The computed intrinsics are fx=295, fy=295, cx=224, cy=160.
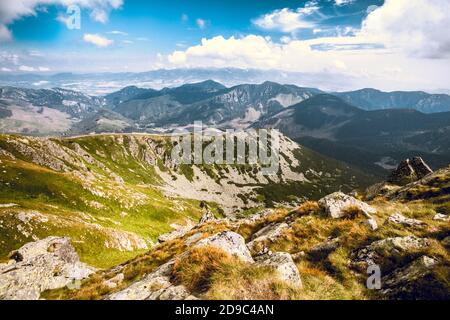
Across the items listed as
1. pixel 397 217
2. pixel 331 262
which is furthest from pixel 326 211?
pixel 331 262

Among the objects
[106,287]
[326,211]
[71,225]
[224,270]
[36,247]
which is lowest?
[71,225]

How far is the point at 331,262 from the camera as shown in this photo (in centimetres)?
1545

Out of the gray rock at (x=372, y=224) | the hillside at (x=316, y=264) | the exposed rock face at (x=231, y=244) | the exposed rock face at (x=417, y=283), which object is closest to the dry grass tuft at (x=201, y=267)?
the hillside at (x=316, y=264)

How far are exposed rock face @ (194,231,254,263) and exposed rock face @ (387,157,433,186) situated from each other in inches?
2134

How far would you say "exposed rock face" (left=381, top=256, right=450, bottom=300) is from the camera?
11.7m

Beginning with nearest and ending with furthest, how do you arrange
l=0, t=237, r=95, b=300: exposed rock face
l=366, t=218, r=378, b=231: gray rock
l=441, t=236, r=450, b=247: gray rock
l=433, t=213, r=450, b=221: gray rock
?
1. l=441, t=236, r=450, b=247: gray rock
2. l=366, t=218, r=378, b=231: gray rock
3. l=0, t=237, r=95, b=300: exposed rock face
4. l=433, t=213, r=450, b=221: gray rock

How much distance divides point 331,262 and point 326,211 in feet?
25.9

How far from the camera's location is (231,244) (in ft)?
54.0

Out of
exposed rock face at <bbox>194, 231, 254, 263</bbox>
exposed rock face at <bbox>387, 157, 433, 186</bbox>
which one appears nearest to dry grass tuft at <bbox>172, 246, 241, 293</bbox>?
exposed rock face at <bbox>194, 231, 254, 263</bbox>

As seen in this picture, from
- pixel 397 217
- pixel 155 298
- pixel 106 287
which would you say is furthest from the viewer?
pixel 397 217

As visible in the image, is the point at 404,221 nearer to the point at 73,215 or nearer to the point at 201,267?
the point at 201,267

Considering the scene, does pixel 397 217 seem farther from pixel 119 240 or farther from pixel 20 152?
pixel 20 152

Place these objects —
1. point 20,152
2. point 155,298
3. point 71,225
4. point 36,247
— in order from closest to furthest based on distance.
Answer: point 155,298 < point 36,247 < point 71,225 < point 20,152

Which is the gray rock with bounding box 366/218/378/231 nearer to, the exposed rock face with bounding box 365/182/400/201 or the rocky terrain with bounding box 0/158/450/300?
the rocky terrain with bounding box 0/158/450/300
